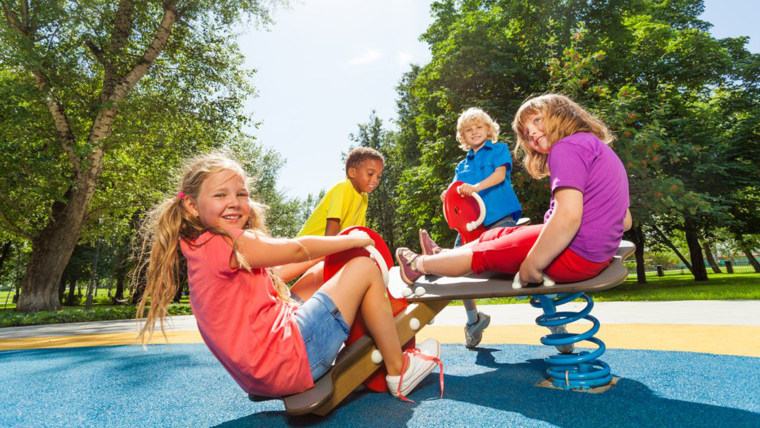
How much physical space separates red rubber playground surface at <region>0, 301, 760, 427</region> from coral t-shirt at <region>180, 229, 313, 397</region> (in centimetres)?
37

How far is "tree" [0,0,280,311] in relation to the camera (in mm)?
11047

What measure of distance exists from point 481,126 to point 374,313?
230 cm

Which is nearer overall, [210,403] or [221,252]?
[221,252]

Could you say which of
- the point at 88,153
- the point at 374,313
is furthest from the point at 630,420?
the point at 88,153

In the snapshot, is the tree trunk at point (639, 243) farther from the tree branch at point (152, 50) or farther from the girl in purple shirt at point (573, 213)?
the tree branch at point (152, 50)

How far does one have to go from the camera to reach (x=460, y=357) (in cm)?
348

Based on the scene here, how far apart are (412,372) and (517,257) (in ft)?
2.77

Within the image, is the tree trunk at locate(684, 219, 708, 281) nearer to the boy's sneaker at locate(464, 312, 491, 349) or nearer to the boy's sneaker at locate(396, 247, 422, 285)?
the boy's sneaker at locate(464, 312, 491, 349)

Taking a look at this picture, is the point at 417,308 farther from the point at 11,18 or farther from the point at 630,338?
the point at 11,18

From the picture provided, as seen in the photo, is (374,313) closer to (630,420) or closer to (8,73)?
(630,420)

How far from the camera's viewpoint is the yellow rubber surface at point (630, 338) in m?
3.30

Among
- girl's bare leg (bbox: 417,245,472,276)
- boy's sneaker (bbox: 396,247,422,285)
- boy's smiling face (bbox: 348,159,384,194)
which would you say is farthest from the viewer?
boy's smiling face (bbox: 348,159,384,194)

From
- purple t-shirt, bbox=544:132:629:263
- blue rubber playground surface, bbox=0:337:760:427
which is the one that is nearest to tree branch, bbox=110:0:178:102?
blue rubber playground surface, bbox=0:337:760:427

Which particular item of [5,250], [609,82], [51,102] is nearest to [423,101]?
[609,82]
